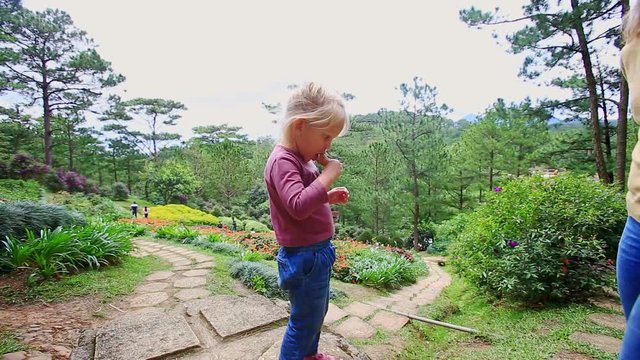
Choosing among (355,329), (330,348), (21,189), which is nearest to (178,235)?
(355,329)

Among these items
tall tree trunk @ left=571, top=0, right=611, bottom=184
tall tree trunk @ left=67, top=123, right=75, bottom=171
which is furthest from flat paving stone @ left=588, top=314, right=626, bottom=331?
tall tree trunk @ left=67, top=123, right=75, bottom=171

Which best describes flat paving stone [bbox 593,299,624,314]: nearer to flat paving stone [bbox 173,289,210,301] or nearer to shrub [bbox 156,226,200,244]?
flat paving stone [bbox 173,289,210,301]

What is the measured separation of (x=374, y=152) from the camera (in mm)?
13922

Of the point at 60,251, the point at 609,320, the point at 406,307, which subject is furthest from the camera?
the point at 406,307

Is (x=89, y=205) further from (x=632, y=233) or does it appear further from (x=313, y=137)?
(x=632, y=233)

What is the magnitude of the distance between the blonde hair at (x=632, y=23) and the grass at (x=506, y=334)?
65.1 inches

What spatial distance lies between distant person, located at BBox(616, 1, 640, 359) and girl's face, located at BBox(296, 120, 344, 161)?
795 millimetres

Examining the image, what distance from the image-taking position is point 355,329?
7.26ft

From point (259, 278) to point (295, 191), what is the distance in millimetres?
2003

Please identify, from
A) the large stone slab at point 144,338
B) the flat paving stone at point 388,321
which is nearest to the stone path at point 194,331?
the large stone slab at point 144,338

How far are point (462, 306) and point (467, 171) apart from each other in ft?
42.3

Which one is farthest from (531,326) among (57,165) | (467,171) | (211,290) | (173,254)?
(57,165)

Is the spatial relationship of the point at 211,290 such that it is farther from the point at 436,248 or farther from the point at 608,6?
the point at 436,248

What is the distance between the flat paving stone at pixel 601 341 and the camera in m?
1.73
